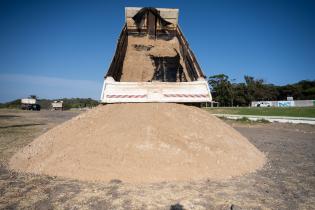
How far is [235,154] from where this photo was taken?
15.8 feet

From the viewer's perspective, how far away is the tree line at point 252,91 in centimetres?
7594

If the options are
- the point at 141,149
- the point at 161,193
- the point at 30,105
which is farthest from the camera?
the point at 30,105

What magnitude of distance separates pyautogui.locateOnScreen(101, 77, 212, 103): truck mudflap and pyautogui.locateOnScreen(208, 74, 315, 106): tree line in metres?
69.5

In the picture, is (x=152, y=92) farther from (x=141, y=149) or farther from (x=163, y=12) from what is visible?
(x=163, y=12)

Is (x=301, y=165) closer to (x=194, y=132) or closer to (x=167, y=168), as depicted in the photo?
(x=194, y=132)

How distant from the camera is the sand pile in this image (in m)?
4.07

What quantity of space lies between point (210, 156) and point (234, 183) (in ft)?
2.29

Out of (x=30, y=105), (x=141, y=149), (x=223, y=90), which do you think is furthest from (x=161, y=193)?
(x=223, y=90)

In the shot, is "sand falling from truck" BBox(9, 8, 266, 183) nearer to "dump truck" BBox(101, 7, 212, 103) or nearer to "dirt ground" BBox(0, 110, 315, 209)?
"dirt ground" BBox(0, 110, 315, 209)

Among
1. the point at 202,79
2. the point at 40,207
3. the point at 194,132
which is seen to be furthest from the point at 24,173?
the point at 202,79

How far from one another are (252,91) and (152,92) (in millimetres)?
78900

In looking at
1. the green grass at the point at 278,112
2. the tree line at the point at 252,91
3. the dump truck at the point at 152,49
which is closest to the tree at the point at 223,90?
the tree line at the point at 252,91

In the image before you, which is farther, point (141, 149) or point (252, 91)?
point (252, 91)

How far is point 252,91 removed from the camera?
260 feet
